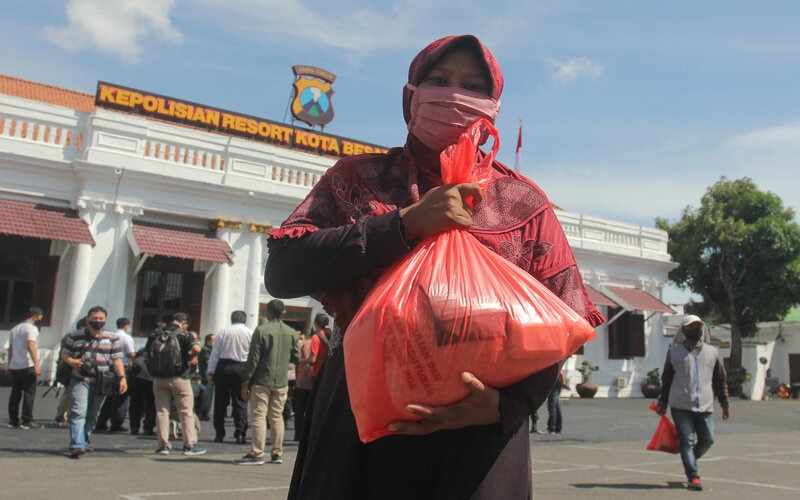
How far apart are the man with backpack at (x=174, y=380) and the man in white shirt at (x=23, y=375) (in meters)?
2.62

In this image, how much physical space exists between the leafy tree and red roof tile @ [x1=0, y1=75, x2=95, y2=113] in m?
24.8

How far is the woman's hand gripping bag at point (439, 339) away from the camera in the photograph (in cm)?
146

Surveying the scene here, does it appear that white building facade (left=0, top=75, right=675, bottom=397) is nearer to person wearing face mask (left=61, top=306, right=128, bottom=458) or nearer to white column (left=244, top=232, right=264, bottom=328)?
white column (left=244, top=232, right=264, bottom=328)

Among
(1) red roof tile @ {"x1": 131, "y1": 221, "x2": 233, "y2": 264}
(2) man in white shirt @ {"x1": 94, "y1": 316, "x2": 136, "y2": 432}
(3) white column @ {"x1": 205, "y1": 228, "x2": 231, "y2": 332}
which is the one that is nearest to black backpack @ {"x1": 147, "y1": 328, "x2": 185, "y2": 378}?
(2) man in white shirt @ {"x1": 94, "y1": 316, "x2": 136, "y2": 432}

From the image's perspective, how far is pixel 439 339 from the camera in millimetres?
1464

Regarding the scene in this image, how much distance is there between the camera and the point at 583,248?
26.0 metres

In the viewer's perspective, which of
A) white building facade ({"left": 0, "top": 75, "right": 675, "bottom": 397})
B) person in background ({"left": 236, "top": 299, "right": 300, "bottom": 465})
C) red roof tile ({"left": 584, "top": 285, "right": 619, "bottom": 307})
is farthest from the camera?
red roof tile ({"left": 584, "top": 285, "right": 619, "bottom": 307})

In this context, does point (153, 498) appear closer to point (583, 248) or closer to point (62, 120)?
point (62, 120)

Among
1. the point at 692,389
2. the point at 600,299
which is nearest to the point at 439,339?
the point at 692,389

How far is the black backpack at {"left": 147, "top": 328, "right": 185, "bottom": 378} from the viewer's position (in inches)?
327

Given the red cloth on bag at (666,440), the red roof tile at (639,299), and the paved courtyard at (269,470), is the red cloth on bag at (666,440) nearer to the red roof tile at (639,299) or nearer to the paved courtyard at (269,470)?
the paved courtyard at (269,470)

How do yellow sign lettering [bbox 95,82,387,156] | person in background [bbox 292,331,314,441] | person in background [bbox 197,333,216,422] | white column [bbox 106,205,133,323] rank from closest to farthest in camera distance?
person in background [bbox 292,331,314,441], person in background [bbox 197,333,216,422], white column [bbox 106,205,133,323], yellow sign lettering [bbox 95,82,387,156]

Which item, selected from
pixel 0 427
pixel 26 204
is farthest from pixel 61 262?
pixel 0 427

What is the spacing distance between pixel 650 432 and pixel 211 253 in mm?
11184
